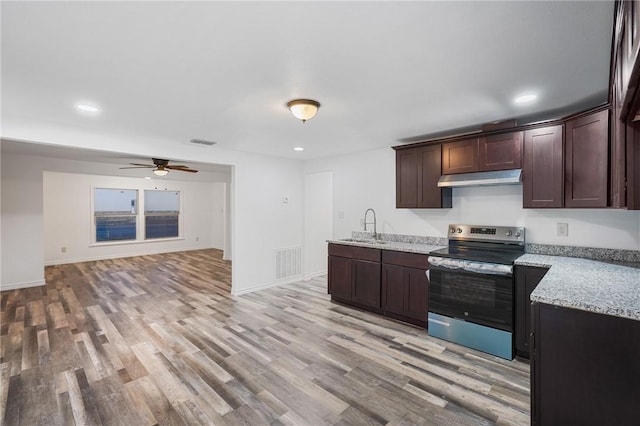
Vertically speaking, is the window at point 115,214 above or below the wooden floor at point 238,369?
above

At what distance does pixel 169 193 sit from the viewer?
9.53m

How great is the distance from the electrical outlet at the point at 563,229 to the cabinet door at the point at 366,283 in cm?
198

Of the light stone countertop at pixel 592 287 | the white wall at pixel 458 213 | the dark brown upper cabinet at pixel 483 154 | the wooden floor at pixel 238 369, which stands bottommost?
the wooden floor at pixel 238 369

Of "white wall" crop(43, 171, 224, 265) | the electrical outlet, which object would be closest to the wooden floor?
the electrical outlet

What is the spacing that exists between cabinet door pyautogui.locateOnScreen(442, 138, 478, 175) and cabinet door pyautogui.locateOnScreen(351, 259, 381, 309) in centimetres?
151

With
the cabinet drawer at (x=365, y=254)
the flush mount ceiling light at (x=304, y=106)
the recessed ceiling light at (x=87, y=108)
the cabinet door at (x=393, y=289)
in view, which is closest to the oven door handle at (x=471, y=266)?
the cabinet door at (x=393, y=289)

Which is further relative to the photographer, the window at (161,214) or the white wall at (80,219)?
the window at (161,214)

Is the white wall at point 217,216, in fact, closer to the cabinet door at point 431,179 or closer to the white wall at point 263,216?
the white wall at point 263,216

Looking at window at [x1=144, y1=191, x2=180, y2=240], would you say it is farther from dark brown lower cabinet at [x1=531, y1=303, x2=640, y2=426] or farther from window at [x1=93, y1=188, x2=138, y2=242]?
dark brown lower cabinet at [x1=531, y1=303, x2=640, y2=426]

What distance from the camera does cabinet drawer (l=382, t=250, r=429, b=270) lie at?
11.5 ft

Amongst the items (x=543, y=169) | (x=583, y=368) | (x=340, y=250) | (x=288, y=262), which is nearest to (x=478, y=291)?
(x=543, y=169)

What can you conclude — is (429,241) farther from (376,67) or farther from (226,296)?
(226,296)

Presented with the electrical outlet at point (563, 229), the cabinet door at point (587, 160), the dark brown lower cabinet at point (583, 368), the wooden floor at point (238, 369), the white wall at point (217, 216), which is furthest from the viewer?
the white wall at point (217, 216)

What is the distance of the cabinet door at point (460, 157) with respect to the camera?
3.39 meters
